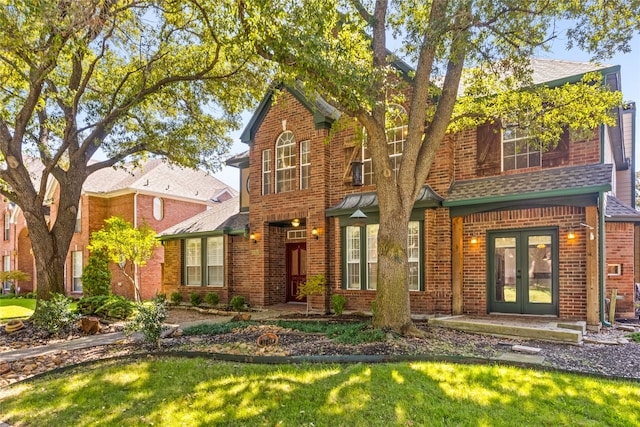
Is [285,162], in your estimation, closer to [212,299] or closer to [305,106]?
[305,106]

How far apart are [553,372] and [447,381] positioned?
1.61 meters

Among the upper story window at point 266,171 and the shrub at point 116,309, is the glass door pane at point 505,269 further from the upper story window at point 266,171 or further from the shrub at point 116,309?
the shrub at point 116,309

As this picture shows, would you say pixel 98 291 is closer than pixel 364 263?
No

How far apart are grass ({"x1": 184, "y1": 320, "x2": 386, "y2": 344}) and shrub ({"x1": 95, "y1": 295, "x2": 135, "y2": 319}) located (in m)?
3.19

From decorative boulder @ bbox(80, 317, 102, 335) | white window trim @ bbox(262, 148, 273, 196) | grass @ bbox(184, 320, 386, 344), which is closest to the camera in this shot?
grass @ bbox(184, 320, 386, 344)

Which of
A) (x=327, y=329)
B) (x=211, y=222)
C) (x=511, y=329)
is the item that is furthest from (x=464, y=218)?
(x=211, y=222)

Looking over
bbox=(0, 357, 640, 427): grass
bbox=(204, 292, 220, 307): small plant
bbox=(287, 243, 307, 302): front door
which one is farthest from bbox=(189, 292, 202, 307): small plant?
bbox=(0, 357, 640, 427): grass

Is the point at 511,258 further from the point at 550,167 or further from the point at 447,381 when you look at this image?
the point at 447,381

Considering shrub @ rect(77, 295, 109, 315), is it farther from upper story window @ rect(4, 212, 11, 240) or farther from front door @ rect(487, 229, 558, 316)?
upper story window @ rect(4, 212, 11, 240)

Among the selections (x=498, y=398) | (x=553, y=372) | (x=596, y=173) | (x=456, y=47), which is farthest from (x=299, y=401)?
(x=596, y=173)

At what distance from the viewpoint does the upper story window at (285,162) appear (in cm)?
1381

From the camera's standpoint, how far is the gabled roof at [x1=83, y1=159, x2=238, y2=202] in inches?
851

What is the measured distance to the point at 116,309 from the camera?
12312 mm

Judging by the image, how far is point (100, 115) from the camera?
12625mm
